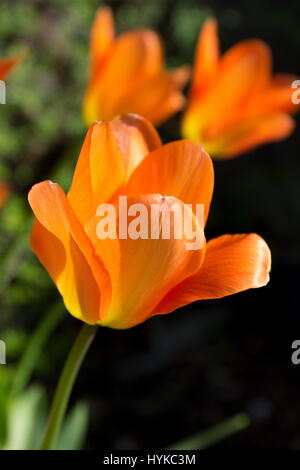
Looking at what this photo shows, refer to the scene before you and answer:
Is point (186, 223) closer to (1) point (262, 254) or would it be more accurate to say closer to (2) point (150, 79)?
(1) point (262, 254)

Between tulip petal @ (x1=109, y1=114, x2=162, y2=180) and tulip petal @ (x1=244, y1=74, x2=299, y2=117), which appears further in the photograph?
tulip petal @ (x1=244, y1=74, x2=299, y2=117)

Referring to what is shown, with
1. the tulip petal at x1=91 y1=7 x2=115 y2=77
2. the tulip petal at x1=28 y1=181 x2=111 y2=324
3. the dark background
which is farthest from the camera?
the dark background

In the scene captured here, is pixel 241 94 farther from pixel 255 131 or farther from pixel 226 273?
pixel 226 273

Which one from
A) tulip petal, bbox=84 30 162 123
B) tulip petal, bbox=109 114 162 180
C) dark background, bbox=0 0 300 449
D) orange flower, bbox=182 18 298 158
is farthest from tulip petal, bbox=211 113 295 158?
dark background, bbox=0 0 300 449

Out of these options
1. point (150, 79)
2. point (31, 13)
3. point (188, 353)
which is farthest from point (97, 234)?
point (31, 13)

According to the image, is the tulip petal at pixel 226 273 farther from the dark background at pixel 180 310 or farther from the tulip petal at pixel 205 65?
the dark background at pixel 180 310

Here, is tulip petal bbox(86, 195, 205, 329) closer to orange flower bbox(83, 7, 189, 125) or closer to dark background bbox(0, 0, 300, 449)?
orange flower bbox(83, 7, 189, 125)
